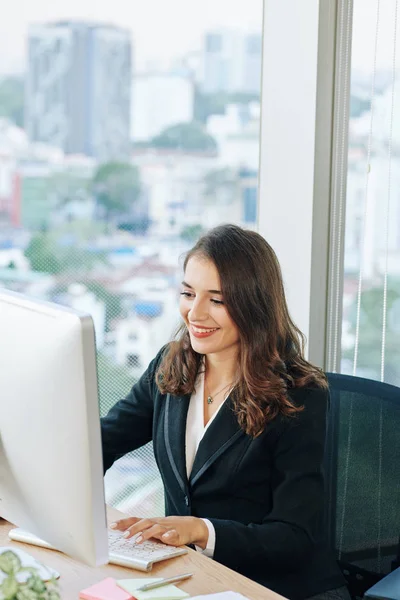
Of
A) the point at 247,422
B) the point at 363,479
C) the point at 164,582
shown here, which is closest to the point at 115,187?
the point at 247,422

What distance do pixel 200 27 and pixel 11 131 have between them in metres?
0.65

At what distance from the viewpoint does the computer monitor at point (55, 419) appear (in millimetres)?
1185

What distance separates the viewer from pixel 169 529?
164 cm

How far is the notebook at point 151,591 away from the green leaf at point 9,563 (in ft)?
1.21

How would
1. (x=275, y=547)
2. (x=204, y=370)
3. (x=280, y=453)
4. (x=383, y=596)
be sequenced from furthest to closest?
(x=204, y=370) → (x=280, y=453) → (x=275, y=547) → (x=383, y=596)

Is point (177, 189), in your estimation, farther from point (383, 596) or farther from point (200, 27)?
point (383, 596)

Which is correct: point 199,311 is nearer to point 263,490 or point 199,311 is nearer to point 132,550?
point 263,490

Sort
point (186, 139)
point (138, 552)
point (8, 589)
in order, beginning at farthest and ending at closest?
1. point (186, 139)
2. point (138, 552)
3. point (8, 589)

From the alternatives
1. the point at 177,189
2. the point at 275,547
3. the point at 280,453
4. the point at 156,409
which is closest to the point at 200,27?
the point at 177,189

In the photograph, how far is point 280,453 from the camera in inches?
73.4

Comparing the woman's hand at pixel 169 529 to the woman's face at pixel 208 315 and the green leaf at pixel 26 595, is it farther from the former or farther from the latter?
the green leaf at pixel 26 595

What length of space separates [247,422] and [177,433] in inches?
7.2

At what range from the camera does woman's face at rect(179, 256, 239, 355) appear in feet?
6.33

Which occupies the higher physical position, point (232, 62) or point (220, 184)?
point (232, 62)
